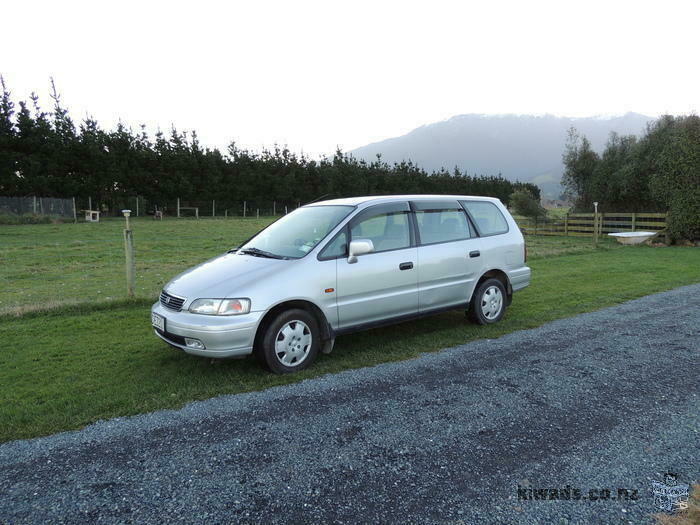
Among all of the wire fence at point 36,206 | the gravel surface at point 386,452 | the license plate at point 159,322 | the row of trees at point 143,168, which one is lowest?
the gravel surface at point 386,452

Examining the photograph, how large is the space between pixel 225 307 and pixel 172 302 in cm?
72

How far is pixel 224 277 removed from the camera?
4609 mm

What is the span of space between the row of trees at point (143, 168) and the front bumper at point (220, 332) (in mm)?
36410

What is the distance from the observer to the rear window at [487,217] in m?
6.40

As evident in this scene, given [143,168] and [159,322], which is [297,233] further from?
[143,168]

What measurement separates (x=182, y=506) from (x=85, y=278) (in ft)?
31.8

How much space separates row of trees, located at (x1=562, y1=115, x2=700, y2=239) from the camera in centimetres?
1875

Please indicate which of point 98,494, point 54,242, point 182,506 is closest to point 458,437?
point 182,506

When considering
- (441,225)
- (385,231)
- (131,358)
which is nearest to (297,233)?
(385,231)

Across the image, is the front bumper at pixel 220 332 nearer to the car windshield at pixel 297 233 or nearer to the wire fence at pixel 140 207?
the car windshield at pixel 297 233

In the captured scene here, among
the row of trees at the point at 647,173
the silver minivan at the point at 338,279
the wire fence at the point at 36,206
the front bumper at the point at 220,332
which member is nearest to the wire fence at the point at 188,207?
the wire fence at the point at 36,206

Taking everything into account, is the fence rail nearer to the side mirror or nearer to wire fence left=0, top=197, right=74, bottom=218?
the side mirror

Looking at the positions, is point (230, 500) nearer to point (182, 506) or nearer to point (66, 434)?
point (182, 506)

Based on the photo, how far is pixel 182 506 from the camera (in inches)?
99.3
